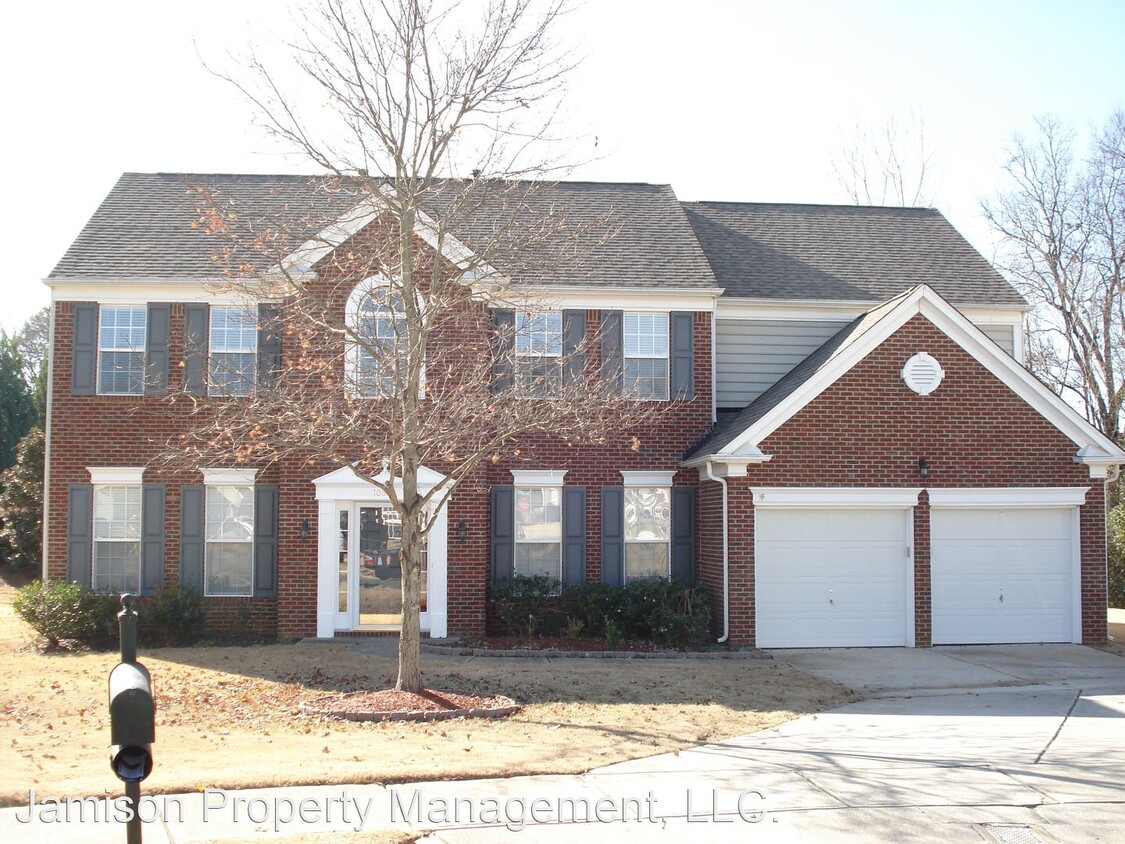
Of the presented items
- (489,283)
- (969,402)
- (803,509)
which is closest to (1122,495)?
(969,402)

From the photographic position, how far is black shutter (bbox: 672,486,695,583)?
17141 millimetres

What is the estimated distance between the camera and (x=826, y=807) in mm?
7371

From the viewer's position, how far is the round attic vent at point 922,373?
51.8 feet

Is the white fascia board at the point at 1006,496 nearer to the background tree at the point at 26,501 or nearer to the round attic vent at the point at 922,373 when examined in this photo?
the round attic vent at the point at 922,373

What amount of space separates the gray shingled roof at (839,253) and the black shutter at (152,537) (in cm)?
1023

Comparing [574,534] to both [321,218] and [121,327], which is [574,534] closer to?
[321,218]

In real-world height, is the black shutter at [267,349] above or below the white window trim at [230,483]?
above

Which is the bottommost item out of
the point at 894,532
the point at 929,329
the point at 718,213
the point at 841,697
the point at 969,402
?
the point at 841,697

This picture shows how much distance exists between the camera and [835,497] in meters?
15.6

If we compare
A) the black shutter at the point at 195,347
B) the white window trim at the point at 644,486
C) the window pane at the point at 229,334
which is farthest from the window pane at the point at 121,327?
the white window trim at the point at 644,486

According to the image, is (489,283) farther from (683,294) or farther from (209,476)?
(209,476)

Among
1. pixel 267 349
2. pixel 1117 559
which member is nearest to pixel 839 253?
pixel 1117 559

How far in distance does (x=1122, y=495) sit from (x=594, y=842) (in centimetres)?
2273

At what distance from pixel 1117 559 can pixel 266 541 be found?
54.4 ft
